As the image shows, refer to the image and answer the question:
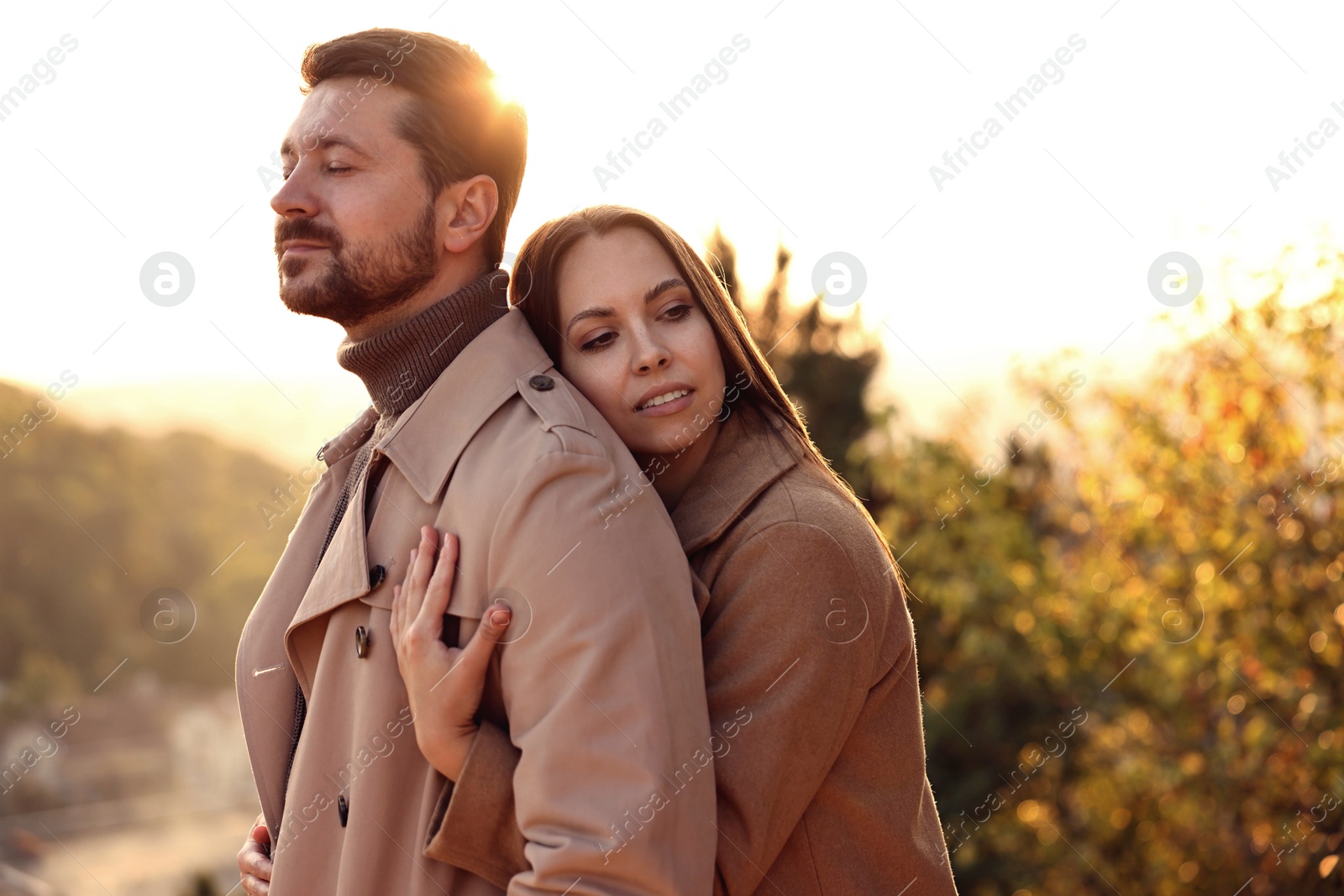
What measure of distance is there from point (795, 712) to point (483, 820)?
0.48 m

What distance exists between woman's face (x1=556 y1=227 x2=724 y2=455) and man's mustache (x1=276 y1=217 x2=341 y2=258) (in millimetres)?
410

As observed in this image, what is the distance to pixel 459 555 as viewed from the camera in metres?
1.73

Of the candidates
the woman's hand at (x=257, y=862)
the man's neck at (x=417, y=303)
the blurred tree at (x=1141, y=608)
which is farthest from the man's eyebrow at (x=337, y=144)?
the blurred tree at (x=1141, y=608)

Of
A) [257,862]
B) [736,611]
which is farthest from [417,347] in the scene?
[257,862]

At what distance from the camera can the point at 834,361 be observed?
6199 millimetres

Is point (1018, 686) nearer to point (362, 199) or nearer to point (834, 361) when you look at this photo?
point (834, 361)

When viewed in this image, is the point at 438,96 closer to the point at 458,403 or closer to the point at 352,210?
the point at 352,210

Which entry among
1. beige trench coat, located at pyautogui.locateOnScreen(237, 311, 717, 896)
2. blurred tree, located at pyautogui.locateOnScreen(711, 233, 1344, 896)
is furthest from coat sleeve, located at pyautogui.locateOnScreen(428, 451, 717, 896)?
blurred tree, located at pyautogui.locateOnScreen(711, 233, 1344, 896)

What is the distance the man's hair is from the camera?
6.58 ft

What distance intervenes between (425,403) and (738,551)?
56 centimetres

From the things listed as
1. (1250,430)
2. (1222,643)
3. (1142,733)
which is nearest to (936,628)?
(1142,733)

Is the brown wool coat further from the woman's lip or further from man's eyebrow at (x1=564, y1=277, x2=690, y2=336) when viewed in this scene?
man's eyebrow at (x1=564, y1=277, x2=690, y2=336)

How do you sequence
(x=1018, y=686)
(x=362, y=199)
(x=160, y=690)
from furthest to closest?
(x=160, y=690) → (x=1018, y=686) → (x=362, y=199)

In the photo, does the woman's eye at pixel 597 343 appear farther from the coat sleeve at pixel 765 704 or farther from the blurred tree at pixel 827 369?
the blurred tree at pixel 827 369
